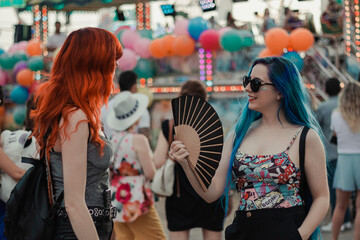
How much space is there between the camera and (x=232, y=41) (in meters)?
11.8

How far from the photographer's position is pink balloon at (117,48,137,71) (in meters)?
12.4

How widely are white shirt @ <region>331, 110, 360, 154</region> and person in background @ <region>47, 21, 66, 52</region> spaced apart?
11.4 meters

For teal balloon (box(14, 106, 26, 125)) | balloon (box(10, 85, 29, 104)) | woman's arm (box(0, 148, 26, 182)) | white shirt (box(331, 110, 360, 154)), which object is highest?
woman's arm (box(0, 148, 26, 182))

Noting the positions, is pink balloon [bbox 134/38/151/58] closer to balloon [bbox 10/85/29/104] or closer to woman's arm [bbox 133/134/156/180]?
balloon [bbox 10/85/29/104]

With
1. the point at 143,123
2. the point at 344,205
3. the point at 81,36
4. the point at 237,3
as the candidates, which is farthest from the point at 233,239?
the point at 237,3

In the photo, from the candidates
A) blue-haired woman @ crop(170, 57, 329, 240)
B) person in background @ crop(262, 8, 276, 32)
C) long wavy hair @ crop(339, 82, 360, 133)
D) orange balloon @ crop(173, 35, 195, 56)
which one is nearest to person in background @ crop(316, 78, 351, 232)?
long wavy hair @ crop(339, 82, 360, 133)

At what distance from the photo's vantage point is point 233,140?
10.3ft

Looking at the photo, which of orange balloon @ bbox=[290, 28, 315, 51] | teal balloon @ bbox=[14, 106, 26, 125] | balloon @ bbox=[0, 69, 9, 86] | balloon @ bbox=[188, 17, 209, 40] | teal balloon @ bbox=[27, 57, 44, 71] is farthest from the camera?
balloon @ bbox=[0, 69, 9, 86]

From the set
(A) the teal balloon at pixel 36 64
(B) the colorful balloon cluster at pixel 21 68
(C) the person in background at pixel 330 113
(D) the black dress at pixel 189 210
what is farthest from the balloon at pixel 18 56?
(D) the black dress at pixel 189 210

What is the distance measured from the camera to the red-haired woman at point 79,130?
244cm

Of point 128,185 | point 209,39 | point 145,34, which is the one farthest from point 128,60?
point 128,185

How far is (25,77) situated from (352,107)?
1019 centimetres

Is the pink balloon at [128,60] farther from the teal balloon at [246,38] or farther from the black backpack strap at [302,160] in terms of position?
the black backpack strap at [302,160]

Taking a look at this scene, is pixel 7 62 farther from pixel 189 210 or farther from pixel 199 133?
pixel 199 133
